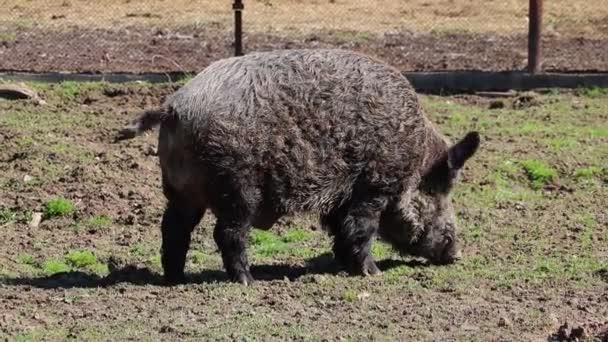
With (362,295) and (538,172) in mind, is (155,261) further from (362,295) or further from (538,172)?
(538,172)

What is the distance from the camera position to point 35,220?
1037cm

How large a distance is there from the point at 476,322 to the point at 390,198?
1.73 metres

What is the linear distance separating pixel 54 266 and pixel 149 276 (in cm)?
73

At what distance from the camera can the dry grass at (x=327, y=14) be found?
1914 cm

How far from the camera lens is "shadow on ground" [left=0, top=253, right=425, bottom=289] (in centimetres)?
882

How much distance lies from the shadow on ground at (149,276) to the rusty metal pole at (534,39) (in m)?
6.24

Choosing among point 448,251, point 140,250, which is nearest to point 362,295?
point 448,251

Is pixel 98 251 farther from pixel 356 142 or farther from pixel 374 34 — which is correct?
pixel 374 34

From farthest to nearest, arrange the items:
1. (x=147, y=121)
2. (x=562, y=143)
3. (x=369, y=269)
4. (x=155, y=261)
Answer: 1. (x=562, y=143)
2. (x=155, y=261)
3. (x=369, y=269)
4. (x=147, y=121)

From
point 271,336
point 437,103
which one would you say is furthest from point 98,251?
point 437,103

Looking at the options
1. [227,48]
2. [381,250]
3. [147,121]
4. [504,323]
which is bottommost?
[381,250]

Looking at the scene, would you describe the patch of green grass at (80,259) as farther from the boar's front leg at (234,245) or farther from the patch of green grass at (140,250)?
the boar's front leg at (234,245)

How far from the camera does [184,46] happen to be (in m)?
17.2

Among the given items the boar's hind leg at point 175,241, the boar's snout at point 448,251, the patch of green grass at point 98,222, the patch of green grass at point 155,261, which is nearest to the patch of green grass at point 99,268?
the patch of green grass at point 155,261
